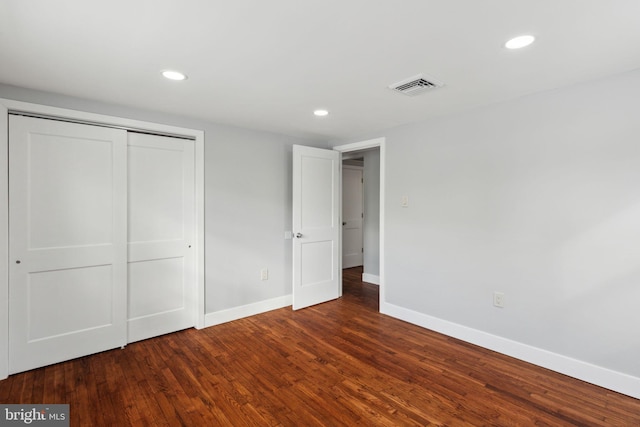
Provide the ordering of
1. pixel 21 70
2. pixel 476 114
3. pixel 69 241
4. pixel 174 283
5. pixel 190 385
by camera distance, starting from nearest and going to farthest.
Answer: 1. pixel 21 70
2. pixel 190 385
3. pixel 69 241
4. pixel 476 114
5. pixel 174 283

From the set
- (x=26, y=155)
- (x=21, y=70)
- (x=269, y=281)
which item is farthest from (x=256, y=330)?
(x=21, y=70)

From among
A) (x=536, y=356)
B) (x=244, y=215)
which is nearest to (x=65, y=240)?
(x=244, y=215)

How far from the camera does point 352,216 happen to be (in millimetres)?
6676

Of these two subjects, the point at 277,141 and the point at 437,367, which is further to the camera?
the point at 277,141

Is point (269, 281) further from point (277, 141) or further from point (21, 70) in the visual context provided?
point (21, 70)

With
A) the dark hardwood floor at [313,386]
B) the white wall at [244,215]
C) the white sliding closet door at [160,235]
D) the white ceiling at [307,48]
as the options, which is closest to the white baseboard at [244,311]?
the white wall at [244,215]

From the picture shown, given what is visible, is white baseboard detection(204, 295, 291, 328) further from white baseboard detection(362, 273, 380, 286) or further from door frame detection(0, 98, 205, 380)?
white baseboard detection(362, 273, 380, 286)

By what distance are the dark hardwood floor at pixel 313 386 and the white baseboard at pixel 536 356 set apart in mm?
65

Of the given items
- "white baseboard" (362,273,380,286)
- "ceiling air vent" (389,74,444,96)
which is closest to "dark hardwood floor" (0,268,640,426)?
"white baseboard" (362,273,380,286)

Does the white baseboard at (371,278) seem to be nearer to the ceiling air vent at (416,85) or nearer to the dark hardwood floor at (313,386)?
the dark hardwood floor at (313,386)

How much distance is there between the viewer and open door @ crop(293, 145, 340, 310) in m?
4.02

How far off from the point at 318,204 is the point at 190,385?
2545mm

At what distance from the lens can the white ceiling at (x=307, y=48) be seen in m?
1.49

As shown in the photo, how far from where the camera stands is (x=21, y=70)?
85.0 inches
